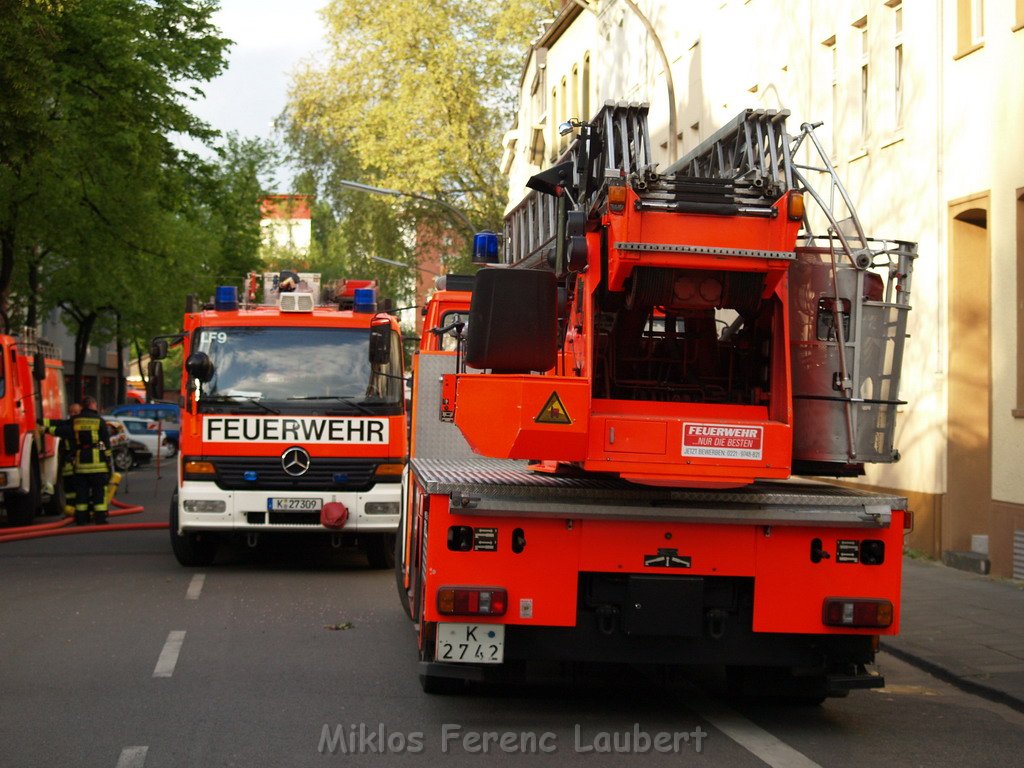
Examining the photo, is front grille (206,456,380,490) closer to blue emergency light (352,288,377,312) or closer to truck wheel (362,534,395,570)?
truck wheel (362,534,395,570)

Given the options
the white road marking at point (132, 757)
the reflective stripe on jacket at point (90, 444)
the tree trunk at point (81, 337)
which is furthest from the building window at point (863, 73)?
the tree trunk at point (81, 337)

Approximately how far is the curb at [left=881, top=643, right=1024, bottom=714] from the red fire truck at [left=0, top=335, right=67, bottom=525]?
13301mm

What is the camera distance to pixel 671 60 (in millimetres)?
31750

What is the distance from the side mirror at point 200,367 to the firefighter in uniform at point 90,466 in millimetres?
6211

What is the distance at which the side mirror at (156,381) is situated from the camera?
599 inches

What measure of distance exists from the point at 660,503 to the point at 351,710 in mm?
2054

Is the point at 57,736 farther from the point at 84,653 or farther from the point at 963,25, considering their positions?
the point at 963,25

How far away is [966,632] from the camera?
39.1ft

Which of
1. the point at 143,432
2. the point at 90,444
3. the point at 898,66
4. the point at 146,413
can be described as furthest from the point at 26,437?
the point at 146,413

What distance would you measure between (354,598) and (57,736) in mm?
5910

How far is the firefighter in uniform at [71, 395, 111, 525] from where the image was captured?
20.7 m

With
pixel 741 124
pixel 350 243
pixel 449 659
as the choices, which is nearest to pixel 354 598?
pixel 449 659

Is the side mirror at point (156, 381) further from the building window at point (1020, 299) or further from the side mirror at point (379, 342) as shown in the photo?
the building window at point (1020, 299)

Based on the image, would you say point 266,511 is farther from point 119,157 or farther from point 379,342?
point 119,157
